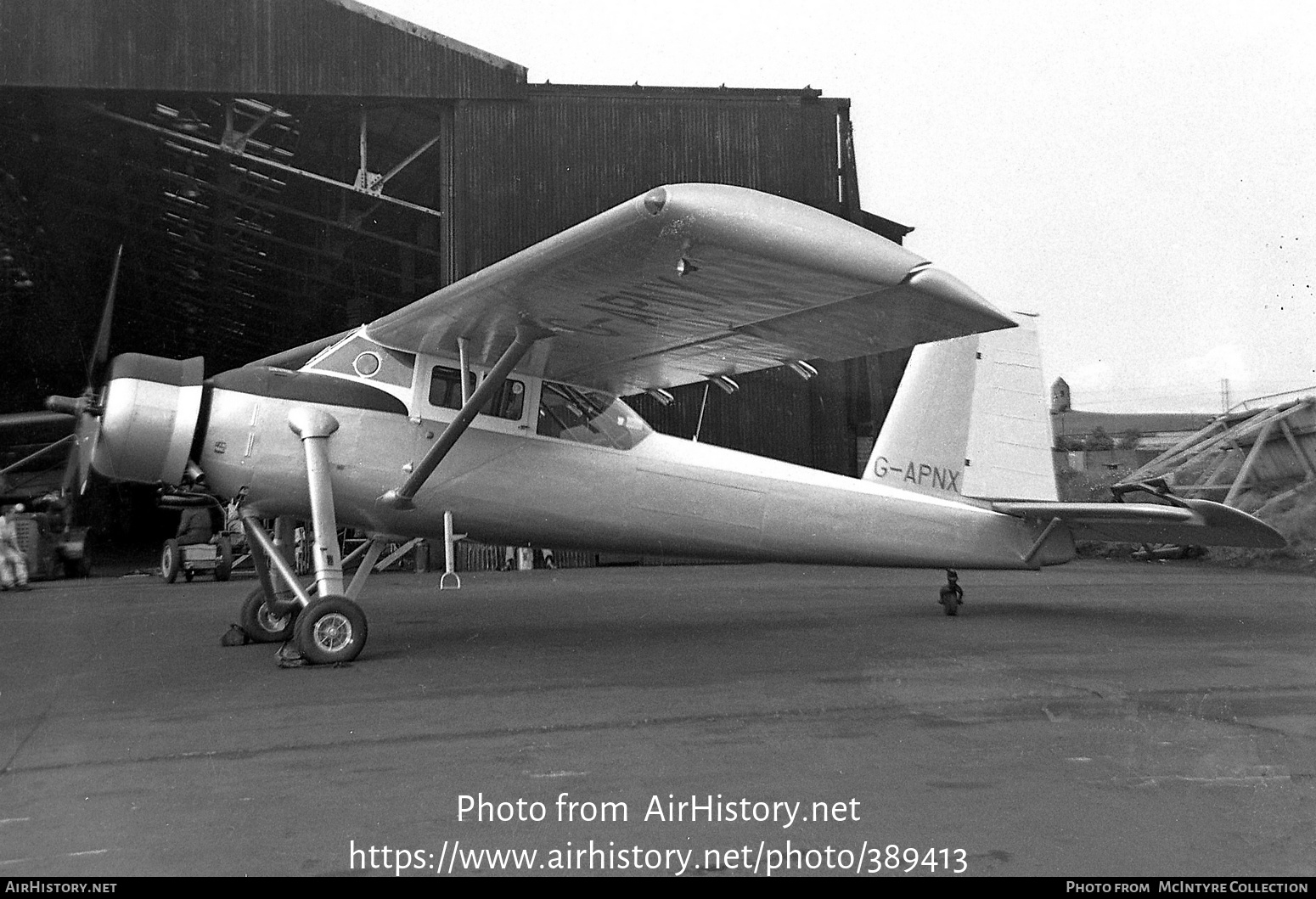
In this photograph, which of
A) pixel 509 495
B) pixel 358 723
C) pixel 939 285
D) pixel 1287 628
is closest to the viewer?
pixel 358 723

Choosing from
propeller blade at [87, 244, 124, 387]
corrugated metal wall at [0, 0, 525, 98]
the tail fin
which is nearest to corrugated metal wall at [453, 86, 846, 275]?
corrugated metal wall at [0, 0, 525, 98]

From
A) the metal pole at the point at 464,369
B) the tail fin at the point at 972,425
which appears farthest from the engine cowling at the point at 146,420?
the tail fin at the point at 972,425

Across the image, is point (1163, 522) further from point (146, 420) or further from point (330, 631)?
point (146, 420)

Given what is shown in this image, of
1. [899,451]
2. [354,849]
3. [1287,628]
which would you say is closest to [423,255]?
[899,451]

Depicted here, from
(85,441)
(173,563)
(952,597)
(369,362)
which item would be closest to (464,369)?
(369,362)

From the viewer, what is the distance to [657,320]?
701cm

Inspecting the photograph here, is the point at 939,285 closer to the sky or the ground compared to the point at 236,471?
closer to the sky

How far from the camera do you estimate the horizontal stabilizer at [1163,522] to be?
26.7ft

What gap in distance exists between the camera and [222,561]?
17.9m

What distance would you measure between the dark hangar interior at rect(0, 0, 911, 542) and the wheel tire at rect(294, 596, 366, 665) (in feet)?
41.3

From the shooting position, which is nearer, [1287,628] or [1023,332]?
[1287,628]

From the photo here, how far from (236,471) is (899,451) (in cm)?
601

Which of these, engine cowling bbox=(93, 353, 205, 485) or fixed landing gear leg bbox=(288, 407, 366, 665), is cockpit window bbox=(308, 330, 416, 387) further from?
engine cowling bbox=(93, 353, 205, 485)
